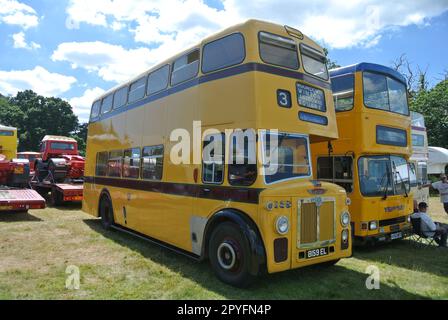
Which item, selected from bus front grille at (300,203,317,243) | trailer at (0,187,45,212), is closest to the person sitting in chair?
bus front grille at (300,203,317,243)

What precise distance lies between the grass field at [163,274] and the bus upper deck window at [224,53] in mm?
3465

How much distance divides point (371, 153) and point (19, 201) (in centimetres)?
1022

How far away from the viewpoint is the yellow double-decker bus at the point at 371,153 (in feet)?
27.0

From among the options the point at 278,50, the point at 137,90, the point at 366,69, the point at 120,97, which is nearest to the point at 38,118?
the point at 120,97

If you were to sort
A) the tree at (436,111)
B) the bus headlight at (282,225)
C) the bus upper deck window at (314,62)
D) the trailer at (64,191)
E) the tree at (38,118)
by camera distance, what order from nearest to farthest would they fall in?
the bus headlight at (282,225) → the bus upper deck window at (314,62) → the trailer at (64,191) → the tree at (436,111) → the tree at (38,118)

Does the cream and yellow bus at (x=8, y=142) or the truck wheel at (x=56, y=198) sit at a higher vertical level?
the cream and yellow bus at (x=8, y=142)

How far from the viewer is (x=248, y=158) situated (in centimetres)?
554

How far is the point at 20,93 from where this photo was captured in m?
50.7

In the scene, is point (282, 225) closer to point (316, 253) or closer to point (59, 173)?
point (316, 253)

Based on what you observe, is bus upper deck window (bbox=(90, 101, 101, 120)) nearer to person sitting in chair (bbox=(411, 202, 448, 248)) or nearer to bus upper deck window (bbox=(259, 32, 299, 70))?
bus upper deck window (bbox=(259, 32, 299, 70))

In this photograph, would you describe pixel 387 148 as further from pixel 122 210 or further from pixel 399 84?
pixel 122 210

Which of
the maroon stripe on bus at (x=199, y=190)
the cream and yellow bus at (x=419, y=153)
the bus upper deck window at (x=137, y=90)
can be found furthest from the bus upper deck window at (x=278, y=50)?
the cream and yellow bus at (x=419, y=153)

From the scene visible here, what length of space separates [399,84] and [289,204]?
18.7 feet

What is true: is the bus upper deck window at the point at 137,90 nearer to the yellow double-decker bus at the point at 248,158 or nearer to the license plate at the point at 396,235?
the yellow double-decker bus at the point at 248,158
